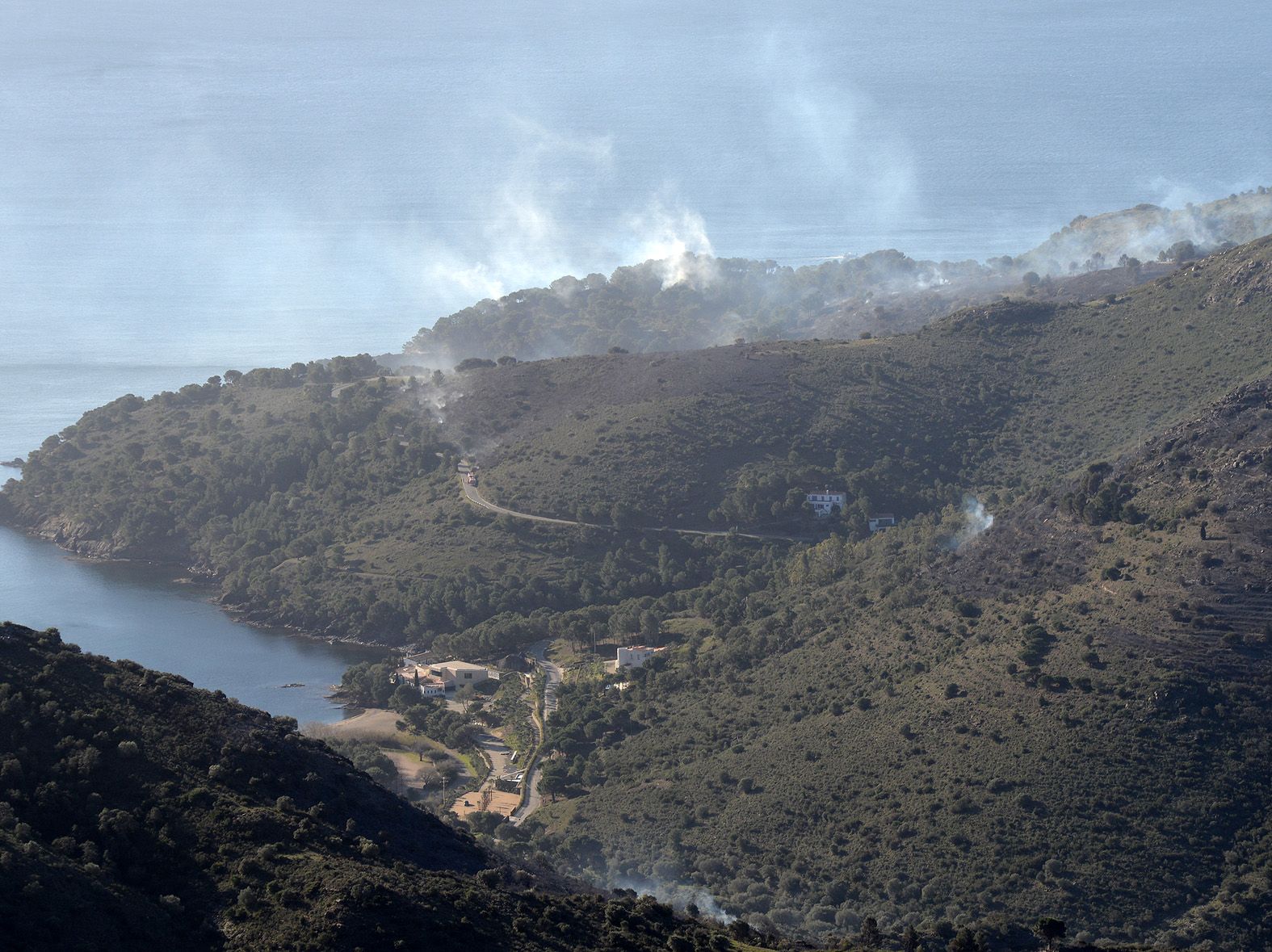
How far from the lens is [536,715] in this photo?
5738cm

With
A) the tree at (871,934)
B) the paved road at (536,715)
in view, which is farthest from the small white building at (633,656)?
the tree at (871,934)

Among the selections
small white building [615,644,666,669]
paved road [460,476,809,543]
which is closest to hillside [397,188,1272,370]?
paved road [460,476,809,543]

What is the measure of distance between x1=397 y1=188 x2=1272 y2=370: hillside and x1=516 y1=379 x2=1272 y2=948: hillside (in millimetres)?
52154

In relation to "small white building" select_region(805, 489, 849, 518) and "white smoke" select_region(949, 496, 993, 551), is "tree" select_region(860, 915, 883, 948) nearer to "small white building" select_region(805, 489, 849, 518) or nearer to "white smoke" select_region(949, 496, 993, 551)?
"white smoke" select_region(949, 496, 993, 551)

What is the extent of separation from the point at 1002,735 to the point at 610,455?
3374cm

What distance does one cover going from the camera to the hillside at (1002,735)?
4059 cm

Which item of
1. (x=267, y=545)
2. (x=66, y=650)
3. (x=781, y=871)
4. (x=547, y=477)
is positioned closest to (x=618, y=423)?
(x=547, y=477)

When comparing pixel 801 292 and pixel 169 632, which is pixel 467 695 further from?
pixel 801 292

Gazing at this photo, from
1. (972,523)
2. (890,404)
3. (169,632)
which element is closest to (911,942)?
(972,523)

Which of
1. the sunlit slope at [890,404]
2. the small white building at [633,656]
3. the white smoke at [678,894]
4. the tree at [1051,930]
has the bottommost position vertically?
the white smoke at [678,894]

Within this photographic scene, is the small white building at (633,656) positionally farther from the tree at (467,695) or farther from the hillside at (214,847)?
the hillside at (214,847)

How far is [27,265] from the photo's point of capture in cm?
14312

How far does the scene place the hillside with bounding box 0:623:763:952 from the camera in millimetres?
28375

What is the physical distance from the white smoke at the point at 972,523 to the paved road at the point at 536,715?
13.9 metres
